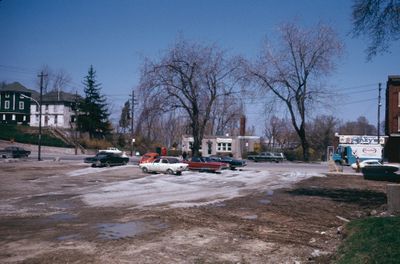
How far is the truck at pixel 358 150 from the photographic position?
5647cm

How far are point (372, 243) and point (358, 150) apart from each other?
51411mm

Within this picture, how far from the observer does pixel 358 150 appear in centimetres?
5766

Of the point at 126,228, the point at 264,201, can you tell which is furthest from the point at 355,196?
the point at 126,228

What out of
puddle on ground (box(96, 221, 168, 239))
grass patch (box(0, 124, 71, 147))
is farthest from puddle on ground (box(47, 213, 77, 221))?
grass patch (box(0, 124, 71, 147))

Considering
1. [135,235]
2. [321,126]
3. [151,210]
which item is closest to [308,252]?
[135,235]

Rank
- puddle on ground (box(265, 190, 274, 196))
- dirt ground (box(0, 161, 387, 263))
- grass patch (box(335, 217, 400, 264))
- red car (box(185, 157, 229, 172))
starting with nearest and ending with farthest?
grass patch (box(335, 217, 400, 264))
dirt ground (box(0, 161, 387, 263))
puddle on ground (box(265, 190, 274, 196))
red car (box(185, 157, 229, 172))

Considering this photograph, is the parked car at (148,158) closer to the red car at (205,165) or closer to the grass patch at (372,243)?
the red car at (205,165)

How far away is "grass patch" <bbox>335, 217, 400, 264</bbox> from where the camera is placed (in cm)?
813

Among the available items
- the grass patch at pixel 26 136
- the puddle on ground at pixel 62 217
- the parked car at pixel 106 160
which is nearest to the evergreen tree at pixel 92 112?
the grass patch at pixel 26 136

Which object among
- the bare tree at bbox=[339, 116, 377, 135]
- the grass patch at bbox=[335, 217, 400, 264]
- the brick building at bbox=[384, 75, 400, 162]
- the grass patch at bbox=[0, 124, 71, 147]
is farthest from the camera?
the bare tree at bbox=[339, 116, 377, 135]

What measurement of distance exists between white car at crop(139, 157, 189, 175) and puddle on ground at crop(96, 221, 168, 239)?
19.9 meters

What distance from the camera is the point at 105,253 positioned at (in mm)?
9398

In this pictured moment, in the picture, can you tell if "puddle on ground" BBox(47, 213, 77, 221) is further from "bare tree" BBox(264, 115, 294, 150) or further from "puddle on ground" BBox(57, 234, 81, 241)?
"bare tree" BBox(264, 115, 294, 150)

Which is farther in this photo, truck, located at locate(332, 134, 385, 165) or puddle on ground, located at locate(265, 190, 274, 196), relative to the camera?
truck, located at locate(332, 134, 385, 165)
